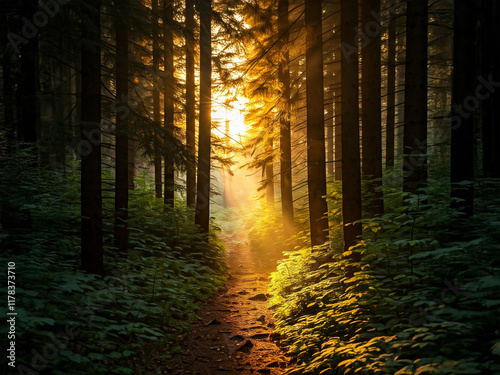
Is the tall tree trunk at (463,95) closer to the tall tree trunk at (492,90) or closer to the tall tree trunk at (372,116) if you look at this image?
the tall tree trunk at (492,90)

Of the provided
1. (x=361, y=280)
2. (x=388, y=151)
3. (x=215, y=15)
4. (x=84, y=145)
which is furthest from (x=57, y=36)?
(x=388, y=151)

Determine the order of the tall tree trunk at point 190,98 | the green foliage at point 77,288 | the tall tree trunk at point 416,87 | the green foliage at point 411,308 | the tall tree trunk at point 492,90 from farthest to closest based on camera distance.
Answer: the tall tree trunk at point 190,98
the tall tree trunk at point 492,90
the tall tree trunk at point 416,87
the green foliage at point 77,288
the green foliage at point 411,308

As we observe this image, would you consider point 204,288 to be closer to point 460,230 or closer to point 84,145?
point 84,145

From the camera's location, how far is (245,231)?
27203 mm

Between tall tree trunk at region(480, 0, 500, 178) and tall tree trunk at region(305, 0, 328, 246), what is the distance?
4296 millimetres

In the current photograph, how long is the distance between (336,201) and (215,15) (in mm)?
8174

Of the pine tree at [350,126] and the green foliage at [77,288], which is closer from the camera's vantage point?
the green foliage at [77,288]

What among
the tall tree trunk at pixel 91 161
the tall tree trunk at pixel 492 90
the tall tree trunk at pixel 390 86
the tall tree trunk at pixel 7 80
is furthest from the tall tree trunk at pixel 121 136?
the tall tree trunk at pixel 390 86

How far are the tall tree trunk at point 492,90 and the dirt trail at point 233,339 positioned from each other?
7.20m

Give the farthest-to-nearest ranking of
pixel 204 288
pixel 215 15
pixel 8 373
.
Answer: pixel 215 15, pixel 204 288, pixel 8 373

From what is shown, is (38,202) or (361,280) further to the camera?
(38,202)

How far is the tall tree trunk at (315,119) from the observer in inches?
338

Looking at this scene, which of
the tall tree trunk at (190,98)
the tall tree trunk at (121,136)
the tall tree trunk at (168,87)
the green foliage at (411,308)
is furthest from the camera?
the tall tree trunk at (190,98)

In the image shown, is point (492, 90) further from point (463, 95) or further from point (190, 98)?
point (190, 98)
